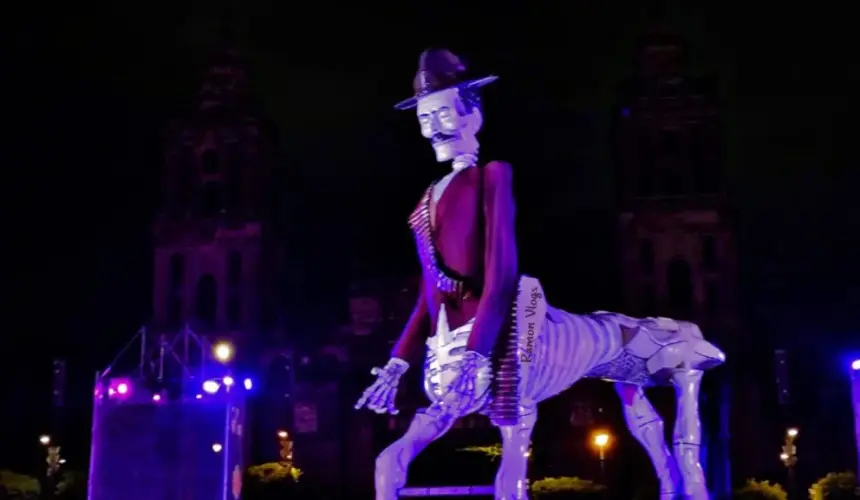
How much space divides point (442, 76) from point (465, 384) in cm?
225

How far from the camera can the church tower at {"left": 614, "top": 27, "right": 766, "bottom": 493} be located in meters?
39.7

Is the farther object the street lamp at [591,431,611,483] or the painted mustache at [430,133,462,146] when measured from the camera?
the street lamp at [591,431,611,483]

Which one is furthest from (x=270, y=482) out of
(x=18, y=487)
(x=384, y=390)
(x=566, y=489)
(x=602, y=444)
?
(x=384, y=390)

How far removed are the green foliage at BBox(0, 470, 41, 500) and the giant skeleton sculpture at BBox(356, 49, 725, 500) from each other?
67.3 feet

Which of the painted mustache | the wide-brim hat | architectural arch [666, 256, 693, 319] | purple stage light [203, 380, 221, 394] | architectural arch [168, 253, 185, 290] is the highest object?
architectural arch [168, 253, 185, 290]

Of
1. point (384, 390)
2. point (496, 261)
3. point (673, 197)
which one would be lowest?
point (384, 390)

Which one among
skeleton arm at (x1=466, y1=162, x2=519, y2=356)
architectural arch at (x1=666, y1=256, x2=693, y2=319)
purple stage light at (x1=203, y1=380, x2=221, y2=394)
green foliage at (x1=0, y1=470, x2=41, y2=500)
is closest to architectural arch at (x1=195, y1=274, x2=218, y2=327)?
green foliage at (x1=0, y1=470, x2=41, y2=500)

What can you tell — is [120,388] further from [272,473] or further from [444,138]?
[444,138]

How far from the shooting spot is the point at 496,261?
6.75 metres

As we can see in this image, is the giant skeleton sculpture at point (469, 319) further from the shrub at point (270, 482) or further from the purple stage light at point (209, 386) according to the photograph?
the shrub at point (270, 482)

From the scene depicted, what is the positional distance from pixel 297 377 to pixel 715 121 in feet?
64.6

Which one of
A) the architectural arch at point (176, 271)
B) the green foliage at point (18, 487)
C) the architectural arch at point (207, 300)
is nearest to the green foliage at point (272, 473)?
the green foliage at point (18, 487)

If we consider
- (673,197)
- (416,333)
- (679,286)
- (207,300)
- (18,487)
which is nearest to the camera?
(416,333)

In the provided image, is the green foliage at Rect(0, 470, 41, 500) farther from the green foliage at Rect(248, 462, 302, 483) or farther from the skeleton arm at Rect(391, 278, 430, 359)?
the skeleton arm at Rect(391, 278, 430, 359)
